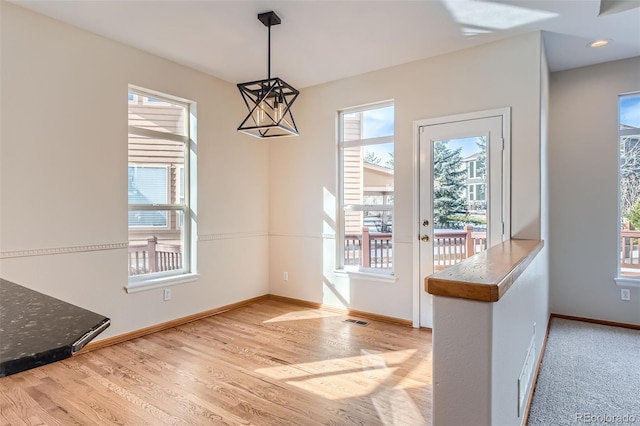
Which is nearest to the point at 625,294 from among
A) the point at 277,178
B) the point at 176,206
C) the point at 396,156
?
the point at 396,156

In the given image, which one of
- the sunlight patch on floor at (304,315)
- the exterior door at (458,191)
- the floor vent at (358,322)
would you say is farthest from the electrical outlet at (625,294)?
the sunlight patch on floor at (304,315)

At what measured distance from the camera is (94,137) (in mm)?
3098

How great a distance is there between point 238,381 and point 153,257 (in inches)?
72.9

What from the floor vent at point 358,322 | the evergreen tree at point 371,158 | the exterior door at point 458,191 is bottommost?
the floor vent at point 358,322

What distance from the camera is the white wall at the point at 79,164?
8.70 ft

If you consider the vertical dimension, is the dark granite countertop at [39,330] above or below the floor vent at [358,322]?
above

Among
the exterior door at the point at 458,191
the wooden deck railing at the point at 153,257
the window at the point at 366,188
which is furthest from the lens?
the window at the point at 366,188

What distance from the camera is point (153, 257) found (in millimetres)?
3676

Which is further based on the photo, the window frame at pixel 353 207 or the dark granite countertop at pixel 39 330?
the window frame at pixel 353 207

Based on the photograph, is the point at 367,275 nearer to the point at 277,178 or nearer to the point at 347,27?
the point at 277,178

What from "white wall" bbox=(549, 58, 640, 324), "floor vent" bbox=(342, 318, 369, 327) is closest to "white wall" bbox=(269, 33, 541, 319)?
"floor vent" bbox=(342, 318, 369, 327)

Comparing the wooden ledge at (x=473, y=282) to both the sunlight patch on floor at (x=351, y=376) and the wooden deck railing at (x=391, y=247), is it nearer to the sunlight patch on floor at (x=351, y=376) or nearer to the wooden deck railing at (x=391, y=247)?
the sunlight patch on floor at (x=351, y=376)

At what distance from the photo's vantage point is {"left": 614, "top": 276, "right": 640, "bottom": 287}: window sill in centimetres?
356

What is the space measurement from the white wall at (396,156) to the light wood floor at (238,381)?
2.97ft
